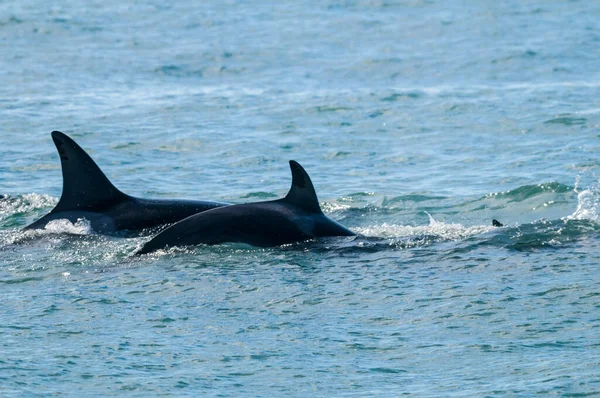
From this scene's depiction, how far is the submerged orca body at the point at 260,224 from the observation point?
13.4 m

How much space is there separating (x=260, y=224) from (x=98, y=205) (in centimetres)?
237

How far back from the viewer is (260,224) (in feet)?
44.2

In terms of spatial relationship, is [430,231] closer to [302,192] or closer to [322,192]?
[302,192]

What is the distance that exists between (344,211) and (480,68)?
1522 cm

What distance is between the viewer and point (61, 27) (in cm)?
3922

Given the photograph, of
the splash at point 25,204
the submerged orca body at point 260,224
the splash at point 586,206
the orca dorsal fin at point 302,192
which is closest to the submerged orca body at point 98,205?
the submerged orca body at point 260,224

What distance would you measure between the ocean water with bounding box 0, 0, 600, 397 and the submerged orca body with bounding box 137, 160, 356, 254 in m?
0.20

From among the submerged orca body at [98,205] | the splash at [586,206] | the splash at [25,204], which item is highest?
the submerged orca body at [98,205]

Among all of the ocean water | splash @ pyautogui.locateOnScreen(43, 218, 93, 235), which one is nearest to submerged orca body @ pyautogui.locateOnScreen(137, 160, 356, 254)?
the ocean water

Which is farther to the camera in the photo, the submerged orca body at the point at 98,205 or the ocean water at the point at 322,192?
the submerged orca body at the point at 98,205

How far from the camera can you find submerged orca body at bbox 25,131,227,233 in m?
14.2

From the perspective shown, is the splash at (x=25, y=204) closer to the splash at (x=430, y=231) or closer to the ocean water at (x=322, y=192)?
the ocean water at (x=322, y=192)

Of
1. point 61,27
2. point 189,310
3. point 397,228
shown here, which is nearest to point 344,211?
point 397,228

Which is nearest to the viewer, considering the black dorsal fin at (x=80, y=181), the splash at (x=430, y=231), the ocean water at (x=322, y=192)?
the ocean water at (x=322, y=192)
